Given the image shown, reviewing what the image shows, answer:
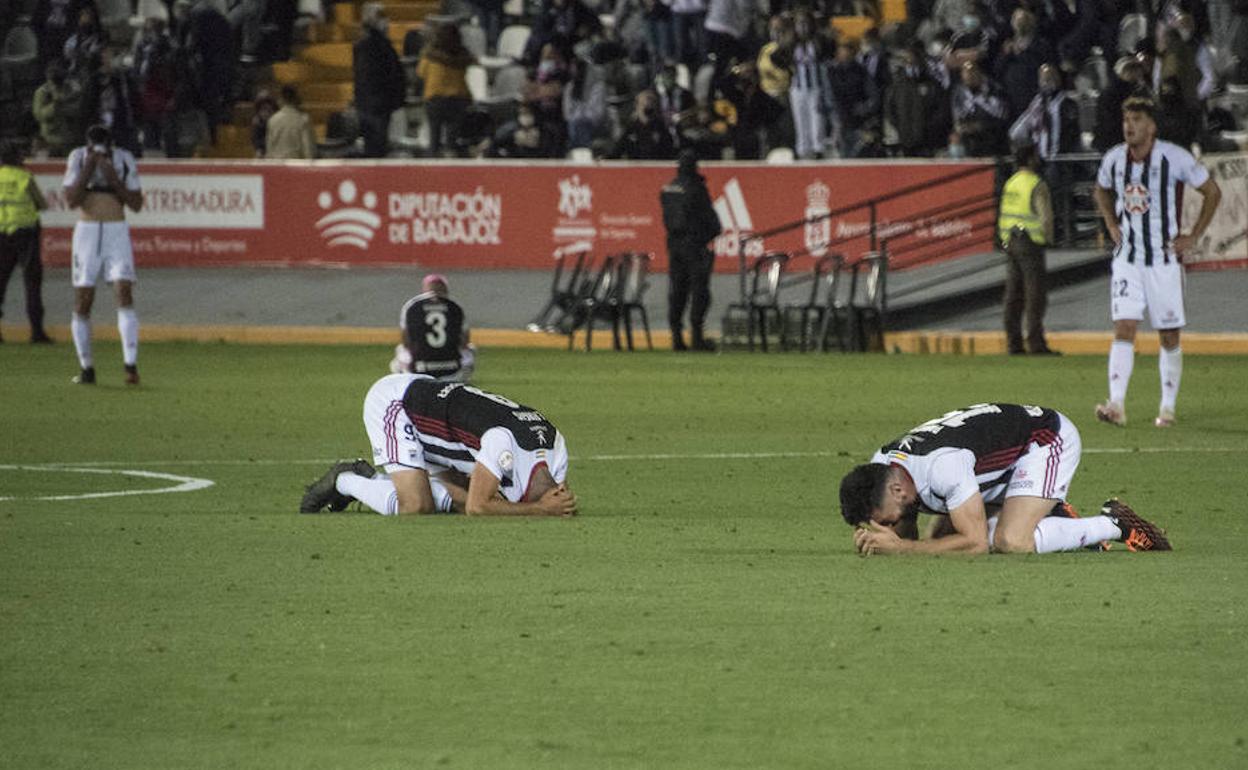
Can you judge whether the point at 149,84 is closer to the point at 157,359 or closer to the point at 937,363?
the point at 157,359

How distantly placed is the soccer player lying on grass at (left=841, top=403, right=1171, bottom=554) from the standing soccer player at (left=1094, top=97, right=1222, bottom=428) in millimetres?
7088

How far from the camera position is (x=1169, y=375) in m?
18.4

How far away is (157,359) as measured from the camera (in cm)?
2783

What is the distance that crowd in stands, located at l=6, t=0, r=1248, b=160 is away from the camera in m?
31.4

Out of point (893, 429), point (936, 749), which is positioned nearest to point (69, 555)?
point (936, 749)

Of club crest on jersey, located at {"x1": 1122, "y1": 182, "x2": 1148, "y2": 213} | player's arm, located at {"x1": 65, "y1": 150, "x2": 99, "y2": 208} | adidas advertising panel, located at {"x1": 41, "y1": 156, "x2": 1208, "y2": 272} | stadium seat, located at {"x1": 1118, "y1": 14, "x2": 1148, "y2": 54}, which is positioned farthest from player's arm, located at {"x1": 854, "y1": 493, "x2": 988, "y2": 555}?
stadium seat, located at {"x1": 1118, "y1": 14, "x2": 1148, "y2": 54}

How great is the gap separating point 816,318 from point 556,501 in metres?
17.6

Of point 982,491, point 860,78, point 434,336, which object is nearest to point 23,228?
point 860,78

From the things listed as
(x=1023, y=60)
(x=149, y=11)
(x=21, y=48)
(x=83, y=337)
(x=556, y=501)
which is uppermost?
(x=149, y=11)

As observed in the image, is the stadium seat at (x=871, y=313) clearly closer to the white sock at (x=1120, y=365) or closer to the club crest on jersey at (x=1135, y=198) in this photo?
the white sock at (x=1120, y=365)

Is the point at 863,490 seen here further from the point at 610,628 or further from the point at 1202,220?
the point at 1202,220

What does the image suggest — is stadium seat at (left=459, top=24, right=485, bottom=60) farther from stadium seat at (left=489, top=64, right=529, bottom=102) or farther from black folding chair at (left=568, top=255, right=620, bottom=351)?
black folding chair at (left=568, top=255, right=620, bottom=351)

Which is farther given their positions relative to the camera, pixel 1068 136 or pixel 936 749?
pixel 1068 136

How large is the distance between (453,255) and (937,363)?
9875 millimetres
